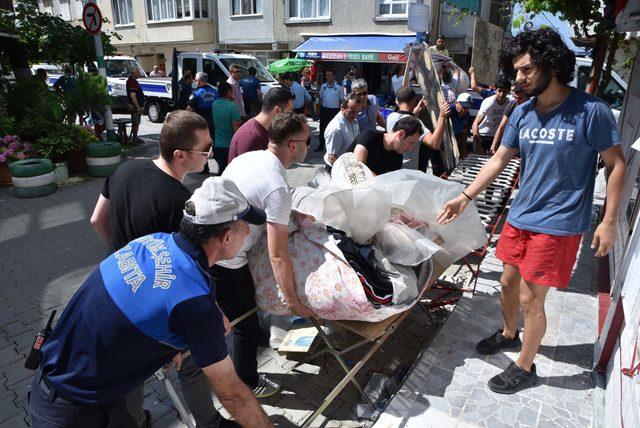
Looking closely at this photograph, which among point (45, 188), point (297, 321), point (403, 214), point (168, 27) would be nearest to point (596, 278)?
point (403, 214)

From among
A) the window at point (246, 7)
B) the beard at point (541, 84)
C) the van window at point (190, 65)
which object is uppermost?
the window at point (246, 7)

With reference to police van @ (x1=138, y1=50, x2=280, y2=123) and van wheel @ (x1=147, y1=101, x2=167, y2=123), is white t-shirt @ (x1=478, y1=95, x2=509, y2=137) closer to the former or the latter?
police van @ (x1=138, y1=50, x2=280, y2=123)

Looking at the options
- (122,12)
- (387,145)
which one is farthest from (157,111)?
(122,12)

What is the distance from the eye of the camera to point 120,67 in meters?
16.2

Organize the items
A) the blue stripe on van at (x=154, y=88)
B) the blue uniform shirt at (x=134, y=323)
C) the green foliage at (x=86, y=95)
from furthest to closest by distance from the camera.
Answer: the blue stripe on van at (x=154, y=88) < the green foliage at (x=86, y=95) < the blue uniform shirt at (x=134, y=323)

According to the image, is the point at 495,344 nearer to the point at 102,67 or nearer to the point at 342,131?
the point at 342,131

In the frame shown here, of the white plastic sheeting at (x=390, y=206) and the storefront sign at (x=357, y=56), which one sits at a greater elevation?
the storefront sign at (x=357, y=56)

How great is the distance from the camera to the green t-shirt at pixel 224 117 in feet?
20.6

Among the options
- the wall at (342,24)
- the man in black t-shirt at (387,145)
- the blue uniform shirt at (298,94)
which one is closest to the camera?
the man in black t-shirt at (387,145)

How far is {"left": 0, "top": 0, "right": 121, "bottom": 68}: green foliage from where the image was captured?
8305mm

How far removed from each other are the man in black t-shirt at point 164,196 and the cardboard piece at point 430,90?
4.18m

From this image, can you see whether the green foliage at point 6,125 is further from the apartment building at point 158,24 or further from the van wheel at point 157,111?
the apartment building at point 158,24

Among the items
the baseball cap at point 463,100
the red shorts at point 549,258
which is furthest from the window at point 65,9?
the red shorts at point 549,258

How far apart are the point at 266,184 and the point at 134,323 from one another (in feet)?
3.32
